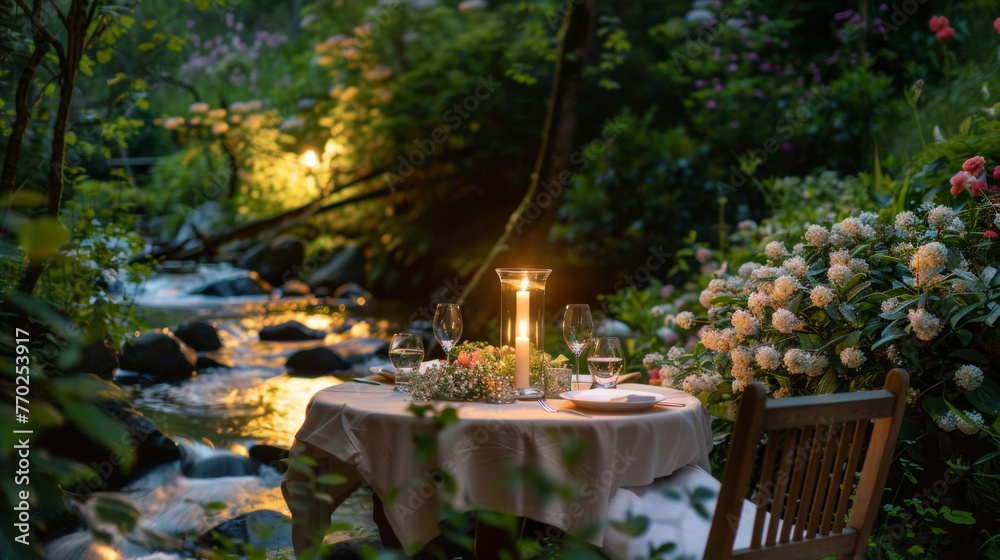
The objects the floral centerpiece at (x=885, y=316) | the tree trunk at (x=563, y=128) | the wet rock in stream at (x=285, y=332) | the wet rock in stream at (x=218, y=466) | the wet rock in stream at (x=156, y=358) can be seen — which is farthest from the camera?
the wet rock in stream at (x=285, y=332)

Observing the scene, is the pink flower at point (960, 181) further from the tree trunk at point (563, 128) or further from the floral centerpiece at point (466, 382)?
the tree trunk at point (563, 128)

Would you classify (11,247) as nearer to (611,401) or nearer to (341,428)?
(341,428)

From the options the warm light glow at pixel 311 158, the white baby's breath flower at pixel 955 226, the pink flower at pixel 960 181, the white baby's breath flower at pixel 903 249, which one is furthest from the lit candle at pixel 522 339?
the warm light glow at pixel 311 158

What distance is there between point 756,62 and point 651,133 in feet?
6.05

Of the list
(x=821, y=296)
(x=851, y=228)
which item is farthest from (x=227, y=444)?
(x=851, y=228)

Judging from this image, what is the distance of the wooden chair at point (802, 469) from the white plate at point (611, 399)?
0.47 meters

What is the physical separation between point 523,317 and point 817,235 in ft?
5.04

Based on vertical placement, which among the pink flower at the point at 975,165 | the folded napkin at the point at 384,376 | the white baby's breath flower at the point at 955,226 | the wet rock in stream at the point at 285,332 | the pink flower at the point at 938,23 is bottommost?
the wet rock in stream at the point at 285,332

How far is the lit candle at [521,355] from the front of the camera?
2541 millimetres

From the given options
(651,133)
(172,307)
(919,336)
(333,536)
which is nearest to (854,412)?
(919,336)

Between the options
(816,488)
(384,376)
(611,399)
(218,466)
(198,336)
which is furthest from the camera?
(198,336)

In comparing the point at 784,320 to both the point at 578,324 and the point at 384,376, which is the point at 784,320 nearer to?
the point at 578,324

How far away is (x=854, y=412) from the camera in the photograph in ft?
5.54

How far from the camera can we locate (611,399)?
2346 mm
